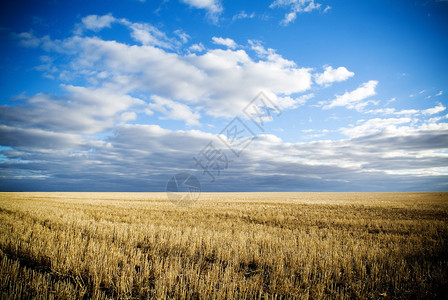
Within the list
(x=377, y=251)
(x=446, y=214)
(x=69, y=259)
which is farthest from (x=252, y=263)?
(x=446, y=214)

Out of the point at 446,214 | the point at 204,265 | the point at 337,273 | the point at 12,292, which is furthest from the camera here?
the point at 446,214

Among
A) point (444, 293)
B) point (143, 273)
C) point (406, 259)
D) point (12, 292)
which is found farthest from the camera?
point (406, 259)

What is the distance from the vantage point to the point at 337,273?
5125mm

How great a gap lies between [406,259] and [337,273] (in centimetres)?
317

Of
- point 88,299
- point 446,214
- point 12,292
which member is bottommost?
point 446,214

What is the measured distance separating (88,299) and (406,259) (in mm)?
8698

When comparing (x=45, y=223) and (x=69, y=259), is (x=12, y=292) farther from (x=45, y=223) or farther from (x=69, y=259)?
(x=45, y=223)

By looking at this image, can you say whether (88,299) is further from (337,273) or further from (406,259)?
(406,259)


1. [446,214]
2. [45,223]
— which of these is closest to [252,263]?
[45,223]

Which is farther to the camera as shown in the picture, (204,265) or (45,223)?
(45,223)

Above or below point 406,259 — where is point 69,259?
above

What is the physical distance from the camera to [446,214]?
56.5 feet

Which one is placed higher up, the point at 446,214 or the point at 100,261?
the point at 100,261

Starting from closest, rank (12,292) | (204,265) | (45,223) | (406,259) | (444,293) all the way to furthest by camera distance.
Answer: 1. (12,292)
2. (444,293)
3. (204,265)
4. (406,259)
5. (45,223)
